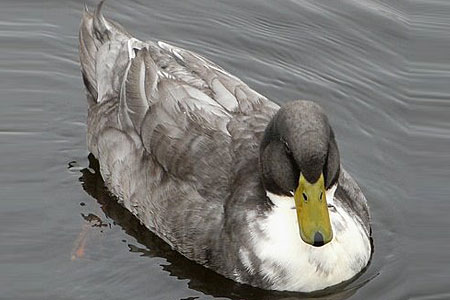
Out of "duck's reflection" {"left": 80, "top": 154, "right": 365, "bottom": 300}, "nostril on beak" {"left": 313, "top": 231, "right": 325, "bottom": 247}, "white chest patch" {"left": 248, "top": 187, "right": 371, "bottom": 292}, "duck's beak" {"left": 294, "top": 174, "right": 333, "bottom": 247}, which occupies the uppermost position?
"duck's beak" {"left": 294, "top": 174, "right": 333, "bottom": 247}

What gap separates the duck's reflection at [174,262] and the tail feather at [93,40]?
75 cm

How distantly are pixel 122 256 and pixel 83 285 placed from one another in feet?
1.64

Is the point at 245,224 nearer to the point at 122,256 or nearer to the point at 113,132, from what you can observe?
the point at 122,256

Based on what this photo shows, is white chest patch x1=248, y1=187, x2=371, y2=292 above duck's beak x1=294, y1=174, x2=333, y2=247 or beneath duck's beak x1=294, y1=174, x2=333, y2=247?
beneath

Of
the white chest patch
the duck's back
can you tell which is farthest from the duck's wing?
the white chest patch

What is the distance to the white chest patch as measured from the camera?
33.7 feet

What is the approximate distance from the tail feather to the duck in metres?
0.41

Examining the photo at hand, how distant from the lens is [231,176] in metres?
10.6

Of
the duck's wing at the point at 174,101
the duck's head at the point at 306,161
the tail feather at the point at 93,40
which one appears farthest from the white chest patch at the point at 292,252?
the tail feather at the point at 93,40

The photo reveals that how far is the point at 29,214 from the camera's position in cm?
1130

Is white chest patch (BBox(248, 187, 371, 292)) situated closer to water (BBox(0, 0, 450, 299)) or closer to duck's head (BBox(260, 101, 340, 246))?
water (BBox(0, 0, 450, 299))

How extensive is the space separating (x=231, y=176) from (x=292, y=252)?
763 mm

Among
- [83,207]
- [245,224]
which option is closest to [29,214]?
[83,207]

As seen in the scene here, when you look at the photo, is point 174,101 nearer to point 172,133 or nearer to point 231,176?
point 172,133
